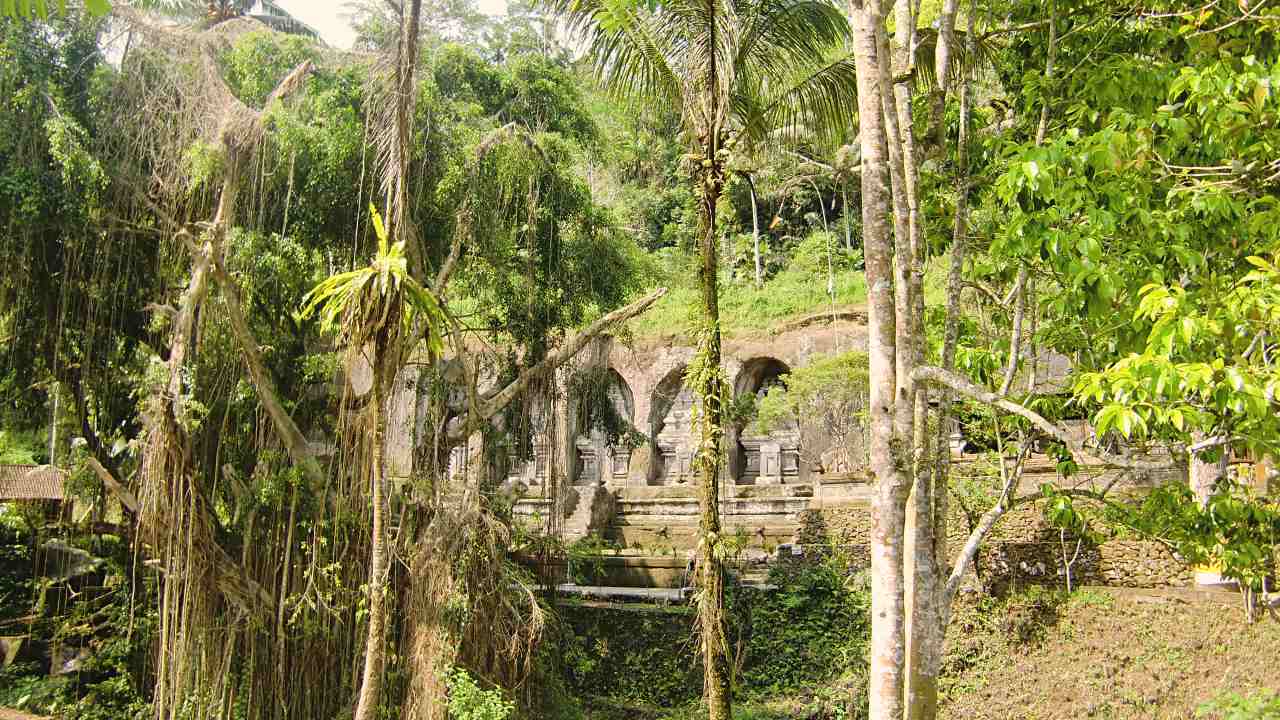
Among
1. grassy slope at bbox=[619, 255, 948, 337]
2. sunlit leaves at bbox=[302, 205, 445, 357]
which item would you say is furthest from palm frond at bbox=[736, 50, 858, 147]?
grassy slope at bbox=[619, 255, 948, 337]

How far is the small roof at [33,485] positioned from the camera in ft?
39.8

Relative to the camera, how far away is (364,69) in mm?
9961

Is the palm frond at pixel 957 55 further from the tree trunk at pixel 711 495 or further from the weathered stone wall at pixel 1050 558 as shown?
the weathered stone wall at pixel 1050 558

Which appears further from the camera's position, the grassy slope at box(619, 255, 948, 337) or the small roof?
the grassy slope at box(619, 255, 948, 337)

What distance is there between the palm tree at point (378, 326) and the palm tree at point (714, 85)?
7.18ft

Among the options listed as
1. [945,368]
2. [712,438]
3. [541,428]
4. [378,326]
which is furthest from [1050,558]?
[378,326]

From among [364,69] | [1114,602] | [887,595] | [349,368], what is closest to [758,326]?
[1114,602]

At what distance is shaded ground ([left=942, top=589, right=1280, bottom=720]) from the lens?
9.59 meters

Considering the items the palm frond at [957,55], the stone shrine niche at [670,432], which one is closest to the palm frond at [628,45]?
the palm frond at [957,55]

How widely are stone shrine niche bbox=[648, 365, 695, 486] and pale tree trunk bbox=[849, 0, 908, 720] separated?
13787 millimetres

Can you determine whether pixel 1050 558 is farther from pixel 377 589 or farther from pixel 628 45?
pixel 377 589

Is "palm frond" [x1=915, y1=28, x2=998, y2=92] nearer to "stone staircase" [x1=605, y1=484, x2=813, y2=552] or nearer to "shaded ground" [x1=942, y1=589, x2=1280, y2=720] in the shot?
"shaded ground" [x1=942, y1=589, x2=1280, y2=720]

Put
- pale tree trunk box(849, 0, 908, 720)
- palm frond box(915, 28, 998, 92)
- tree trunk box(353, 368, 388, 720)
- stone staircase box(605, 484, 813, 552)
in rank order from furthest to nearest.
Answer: stone staircase box(605, 484, 813, 552) → tree trunk box(353, 368, 388, 720) → palm frond box(915, 28, 998, 92) → pale tree trunk box(849, 0, 908, 720)

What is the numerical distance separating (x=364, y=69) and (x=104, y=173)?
272cm
